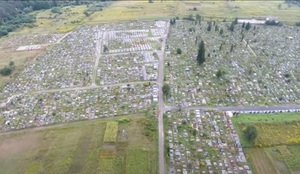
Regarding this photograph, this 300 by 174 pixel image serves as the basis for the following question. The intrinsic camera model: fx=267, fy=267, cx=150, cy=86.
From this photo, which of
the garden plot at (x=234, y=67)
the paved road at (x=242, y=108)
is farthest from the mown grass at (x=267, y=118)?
the garden plot at (x=234, y=67)

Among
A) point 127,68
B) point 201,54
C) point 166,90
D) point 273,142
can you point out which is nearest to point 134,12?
point 127,68

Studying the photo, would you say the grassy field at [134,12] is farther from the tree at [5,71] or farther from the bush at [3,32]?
the tree at [5,71]

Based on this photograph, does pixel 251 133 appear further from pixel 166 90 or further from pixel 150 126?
pixel 166 90

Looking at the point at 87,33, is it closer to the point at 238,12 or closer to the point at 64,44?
the point at 64,44

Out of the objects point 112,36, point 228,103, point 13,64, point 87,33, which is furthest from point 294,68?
point 13,64

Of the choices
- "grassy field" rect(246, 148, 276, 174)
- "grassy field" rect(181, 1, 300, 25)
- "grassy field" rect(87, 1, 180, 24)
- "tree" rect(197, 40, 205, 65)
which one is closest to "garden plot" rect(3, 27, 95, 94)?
"grassy field" rect(87, 1, 180, 24)
